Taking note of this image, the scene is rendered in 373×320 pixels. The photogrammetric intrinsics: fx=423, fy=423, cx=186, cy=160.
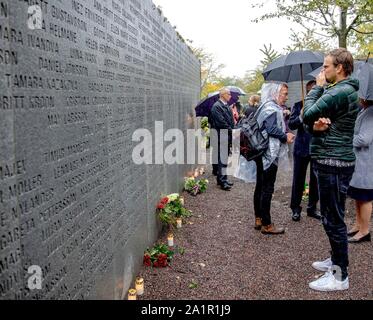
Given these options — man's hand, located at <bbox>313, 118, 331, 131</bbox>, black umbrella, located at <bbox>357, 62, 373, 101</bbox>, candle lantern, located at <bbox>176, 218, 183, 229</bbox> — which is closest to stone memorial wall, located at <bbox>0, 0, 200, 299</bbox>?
candle lantern, located at <bbox>176, 218, 183, 229</bbox>

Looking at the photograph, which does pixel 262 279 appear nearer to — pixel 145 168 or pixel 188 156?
pixel 145 168

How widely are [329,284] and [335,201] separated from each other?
0.85 meters

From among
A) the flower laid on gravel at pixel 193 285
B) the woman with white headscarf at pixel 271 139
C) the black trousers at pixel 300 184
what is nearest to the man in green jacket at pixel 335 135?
the flower laid on gravel at pixel 193 285

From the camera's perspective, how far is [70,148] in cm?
243

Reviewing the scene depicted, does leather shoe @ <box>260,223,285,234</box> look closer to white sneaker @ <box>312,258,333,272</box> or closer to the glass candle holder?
white sneaker @ <box>312,258,333,272</box>

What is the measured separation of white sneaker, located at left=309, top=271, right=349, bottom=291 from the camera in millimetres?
4066

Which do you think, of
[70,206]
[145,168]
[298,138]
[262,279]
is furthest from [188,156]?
[70,206]

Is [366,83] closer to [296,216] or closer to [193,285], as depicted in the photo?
[296,216]

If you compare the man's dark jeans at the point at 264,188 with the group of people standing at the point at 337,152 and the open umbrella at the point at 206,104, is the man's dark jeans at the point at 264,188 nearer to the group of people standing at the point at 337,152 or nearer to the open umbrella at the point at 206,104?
the group of people standing at the point at 337,152

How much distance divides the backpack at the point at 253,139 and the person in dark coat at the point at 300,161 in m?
0.92

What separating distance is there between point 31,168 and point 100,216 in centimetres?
114

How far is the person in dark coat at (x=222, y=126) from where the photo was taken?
9000 mm

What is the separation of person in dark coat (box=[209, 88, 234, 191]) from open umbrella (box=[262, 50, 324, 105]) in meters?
1.83

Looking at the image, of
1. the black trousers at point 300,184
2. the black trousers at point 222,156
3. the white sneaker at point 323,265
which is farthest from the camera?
the black trousers at point 222,156
